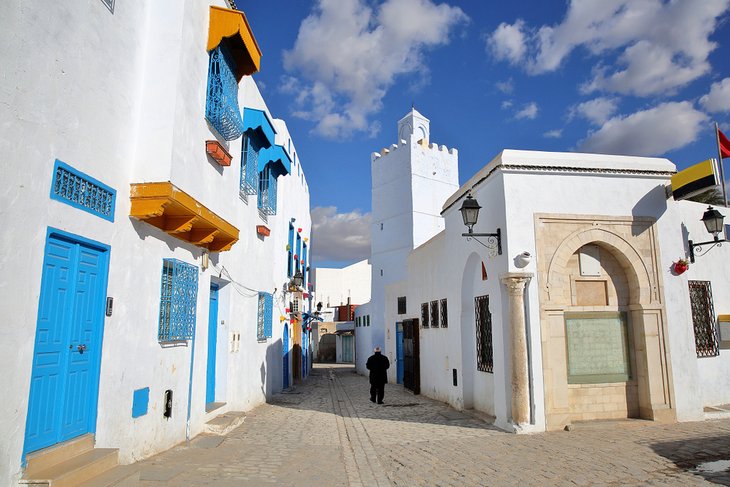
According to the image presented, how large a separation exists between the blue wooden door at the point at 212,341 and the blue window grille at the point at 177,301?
170 centimetres

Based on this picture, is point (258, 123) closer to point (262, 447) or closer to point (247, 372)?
point (247, 372)

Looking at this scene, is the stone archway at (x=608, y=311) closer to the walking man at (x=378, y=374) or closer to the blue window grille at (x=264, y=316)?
the walking man at (x=378, y=374)

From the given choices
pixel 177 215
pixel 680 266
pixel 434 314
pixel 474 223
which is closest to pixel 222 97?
pixel 177 215

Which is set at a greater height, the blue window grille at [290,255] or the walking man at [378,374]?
the blue window grille at [290,255]

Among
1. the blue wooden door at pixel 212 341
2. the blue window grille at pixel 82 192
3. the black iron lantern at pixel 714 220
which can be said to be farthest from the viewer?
the blue wooden door at pixel 212 341

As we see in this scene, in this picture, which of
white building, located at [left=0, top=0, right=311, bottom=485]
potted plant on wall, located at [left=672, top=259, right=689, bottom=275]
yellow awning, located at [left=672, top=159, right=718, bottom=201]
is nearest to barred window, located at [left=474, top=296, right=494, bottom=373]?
potted plant on wall, located at [left=672, top=259, right=689, bottom=275]

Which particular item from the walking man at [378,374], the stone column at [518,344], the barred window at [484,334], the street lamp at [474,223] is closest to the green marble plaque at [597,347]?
the stone column at [518,344]

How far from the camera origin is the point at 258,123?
10.1 metres

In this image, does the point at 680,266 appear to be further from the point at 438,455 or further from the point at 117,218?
the point at 117,218

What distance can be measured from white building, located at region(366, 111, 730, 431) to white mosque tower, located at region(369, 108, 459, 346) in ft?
49.8

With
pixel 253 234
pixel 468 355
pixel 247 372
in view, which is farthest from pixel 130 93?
pixel 468 355

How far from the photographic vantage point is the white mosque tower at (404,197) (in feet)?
81.3

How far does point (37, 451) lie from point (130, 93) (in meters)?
3.73

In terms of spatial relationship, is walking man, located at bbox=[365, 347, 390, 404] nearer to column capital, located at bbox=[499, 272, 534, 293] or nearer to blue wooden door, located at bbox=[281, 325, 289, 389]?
blue wooden door, located at bbox=[281, 325, 289, 389]
